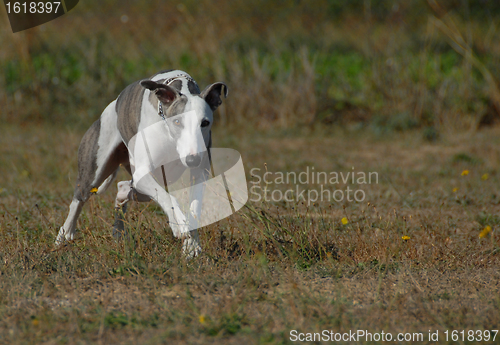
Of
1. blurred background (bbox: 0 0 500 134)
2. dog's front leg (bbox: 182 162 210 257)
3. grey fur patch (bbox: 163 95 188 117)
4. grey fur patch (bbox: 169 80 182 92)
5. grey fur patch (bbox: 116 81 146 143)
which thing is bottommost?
blurred background (bbox: 0 0 500 134)

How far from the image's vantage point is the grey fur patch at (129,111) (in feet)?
14.9

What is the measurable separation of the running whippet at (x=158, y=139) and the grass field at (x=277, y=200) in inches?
8.0

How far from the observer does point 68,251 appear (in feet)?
14.1

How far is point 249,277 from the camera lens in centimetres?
361

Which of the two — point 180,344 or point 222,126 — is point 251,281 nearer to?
point 180,344

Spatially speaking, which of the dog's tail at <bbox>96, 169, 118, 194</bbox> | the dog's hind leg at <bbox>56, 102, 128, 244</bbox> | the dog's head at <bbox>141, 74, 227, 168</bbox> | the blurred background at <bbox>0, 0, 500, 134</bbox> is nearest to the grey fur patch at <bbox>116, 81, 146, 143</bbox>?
the dog's hind leg at <bbox>56, 102, 128, 244</bbox>

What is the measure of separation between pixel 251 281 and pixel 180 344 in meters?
0.89

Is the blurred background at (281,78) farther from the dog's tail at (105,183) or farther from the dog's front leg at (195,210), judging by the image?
the dog's front leg at (195,210)

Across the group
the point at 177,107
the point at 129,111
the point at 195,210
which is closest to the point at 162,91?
the point at 177,107

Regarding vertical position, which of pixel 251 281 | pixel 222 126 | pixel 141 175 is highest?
pixel 141 175

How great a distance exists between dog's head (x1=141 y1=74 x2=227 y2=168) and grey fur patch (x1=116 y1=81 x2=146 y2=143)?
29cm

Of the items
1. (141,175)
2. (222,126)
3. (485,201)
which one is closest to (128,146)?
(141,175)

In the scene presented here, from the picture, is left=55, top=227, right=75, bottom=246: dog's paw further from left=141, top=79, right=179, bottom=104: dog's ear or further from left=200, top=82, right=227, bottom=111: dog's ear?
left=200, top=82, right=227, bottom=111: dog's ear

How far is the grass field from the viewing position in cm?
335
